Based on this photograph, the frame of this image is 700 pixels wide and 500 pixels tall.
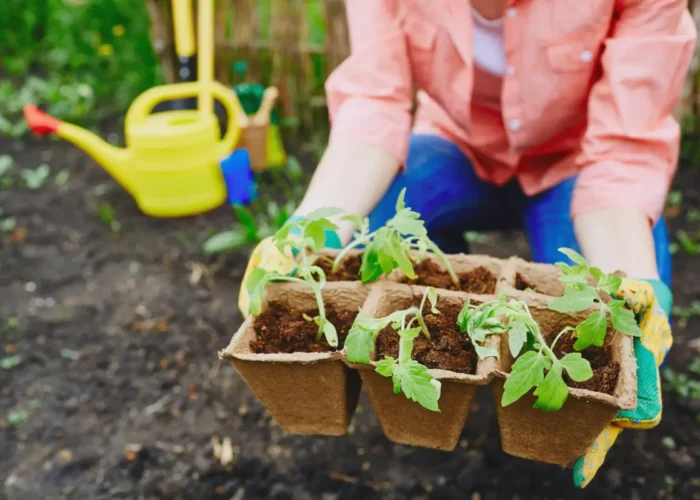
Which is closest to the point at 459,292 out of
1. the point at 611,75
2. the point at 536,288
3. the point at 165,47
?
the point at 536,288

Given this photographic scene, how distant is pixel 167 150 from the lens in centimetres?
245

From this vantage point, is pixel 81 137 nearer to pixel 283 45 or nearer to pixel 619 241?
pixel 283 45

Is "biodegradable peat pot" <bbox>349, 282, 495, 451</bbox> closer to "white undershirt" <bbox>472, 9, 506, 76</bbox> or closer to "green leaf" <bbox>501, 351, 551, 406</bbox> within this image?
"green leaf" <bbox>501, 351, 551, 406</bbox>

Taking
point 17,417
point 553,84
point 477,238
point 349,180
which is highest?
point 553,84

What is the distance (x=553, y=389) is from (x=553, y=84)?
0.78 meters

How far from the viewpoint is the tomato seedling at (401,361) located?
0.83 meters

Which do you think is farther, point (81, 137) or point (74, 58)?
point (74, 58)

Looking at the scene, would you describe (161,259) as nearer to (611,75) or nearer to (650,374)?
(611,75)

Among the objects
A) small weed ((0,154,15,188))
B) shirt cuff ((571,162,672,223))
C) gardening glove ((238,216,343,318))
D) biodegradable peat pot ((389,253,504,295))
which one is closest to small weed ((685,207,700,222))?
shirt cuff ((571,162,672,223))

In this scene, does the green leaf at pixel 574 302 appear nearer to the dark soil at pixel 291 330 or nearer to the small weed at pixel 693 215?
the dark soil at pixel 291 330

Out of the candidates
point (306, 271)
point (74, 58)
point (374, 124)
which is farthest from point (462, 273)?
point (74, 58)

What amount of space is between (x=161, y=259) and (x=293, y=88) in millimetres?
1107

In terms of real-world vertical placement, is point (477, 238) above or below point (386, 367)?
below

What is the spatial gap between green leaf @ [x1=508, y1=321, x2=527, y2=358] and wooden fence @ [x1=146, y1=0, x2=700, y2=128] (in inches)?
85.5
